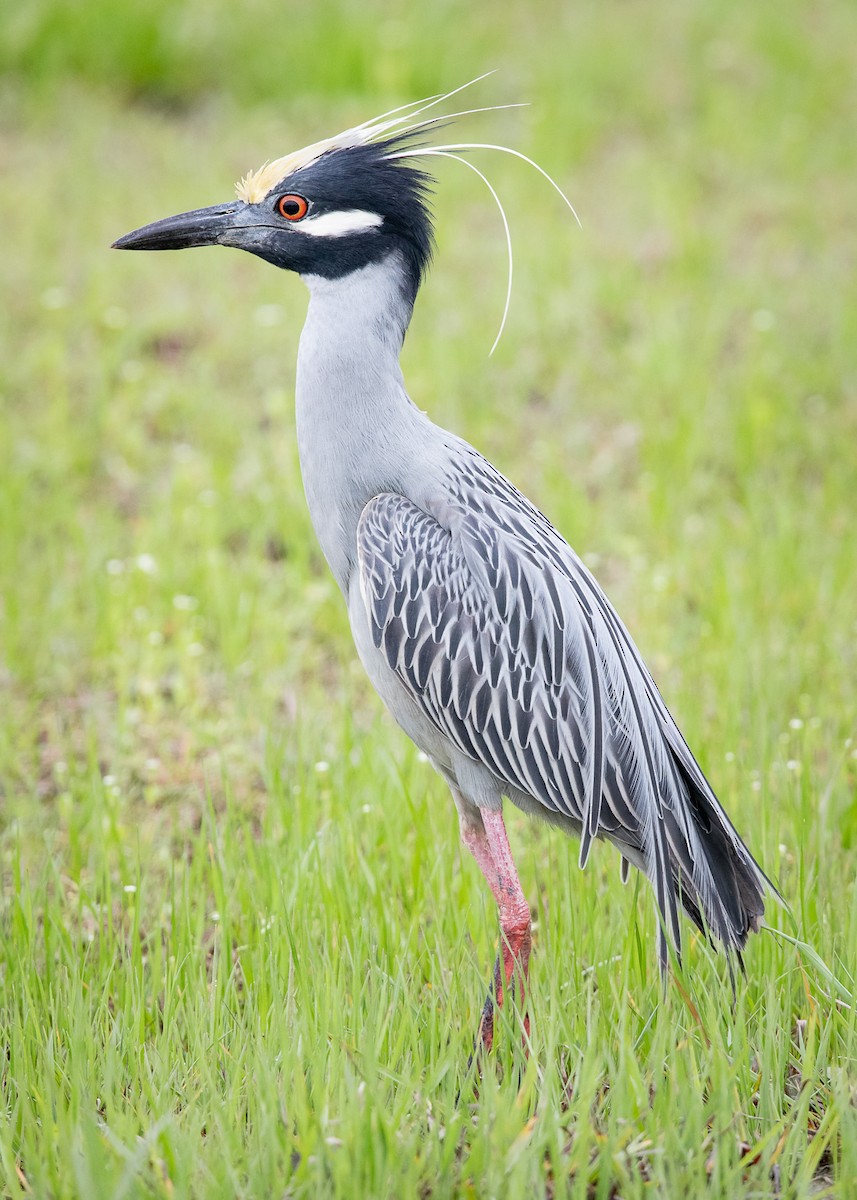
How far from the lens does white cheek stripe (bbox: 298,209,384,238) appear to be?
3391 millimetres

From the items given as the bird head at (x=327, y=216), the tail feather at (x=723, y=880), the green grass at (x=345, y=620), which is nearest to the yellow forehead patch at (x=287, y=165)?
the bird head at (x=327, y=216)

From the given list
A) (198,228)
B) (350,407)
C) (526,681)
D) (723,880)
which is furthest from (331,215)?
(723,880)

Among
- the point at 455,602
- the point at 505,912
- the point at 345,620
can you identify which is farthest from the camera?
the point at 345,620

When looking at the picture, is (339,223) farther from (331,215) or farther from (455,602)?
(455,602)

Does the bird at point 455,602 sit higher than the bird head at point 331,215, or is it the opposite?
the bird head at point 331,215

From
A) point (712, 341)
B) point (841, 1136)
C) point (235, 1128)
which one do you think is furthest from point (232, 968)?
point (712, 341)

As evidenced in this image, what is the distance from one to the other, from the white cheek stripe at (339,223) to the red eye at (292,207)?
26 mm

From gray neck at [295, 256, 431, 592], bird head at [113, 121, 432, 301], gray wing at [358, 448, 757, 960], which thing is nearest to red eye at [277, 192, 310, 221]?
bird head at [113, 121, 432, 301]

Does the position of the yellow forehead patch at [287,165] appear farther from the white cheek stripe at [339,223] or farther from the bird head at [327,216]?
the white cheek stripe at [339,223]

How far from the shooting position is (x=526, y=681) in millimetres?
3367

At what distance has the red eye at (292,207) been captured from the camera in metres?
3.41

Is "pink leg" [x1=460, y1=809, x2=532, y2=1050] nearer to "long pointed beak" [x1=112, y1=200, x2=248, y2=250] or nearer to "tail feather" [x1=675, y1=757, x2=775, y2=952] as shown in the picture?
"tail feather" [x1=675, y1=757, x2=775, y2=952]

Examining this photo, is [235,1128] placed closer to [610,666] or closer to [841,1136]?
[841,1136]

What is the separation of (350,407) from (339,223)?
0.52 meters
